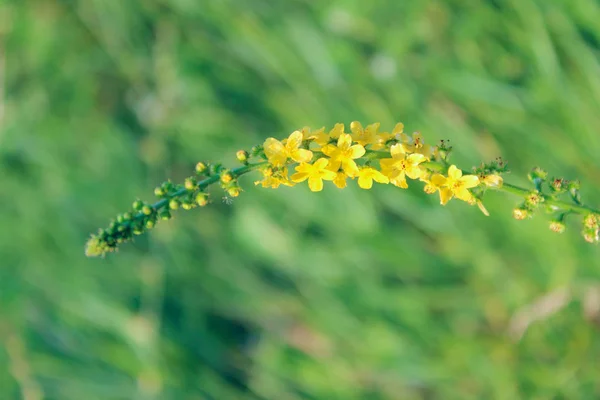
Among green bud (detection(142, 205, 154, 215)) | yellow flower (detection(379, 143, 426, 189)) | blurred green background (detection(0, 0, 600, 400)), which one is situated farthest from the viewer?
blurred green background (detection(0, 0, 600, 400))

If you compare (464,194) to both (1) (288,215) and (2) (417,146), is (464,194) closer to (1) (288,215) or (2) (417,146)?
(2) (417,146)

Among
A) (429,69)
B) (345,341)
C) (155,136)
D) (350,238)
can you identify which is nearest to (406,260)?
(350,238)

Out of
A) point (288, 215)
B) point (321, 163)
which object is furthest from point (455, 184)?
point (288, 215)

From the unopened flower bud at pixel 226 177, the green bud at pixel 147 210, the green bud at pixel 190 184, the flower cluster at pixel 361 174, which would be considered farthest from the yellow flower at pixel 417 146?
the green bud at pixel 147 210

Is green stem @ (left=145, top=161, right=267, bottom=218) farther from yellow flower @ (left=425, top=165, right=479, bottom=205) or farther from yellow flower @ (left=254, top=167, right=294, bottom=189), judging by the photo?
yellow flower @ (left=425, top=165, right=479, bottom=205)

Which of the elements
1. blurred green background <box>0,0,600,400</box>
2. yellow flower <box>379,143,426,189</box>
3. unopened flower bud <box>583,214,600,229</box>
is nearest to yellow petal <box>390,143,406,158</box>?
yellow flower <box>379,143,426,189</box>

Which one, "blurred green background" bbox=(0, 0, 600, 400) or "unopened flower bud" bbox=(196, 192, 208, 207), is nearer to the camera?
"unopened flower bud" bbox=(196, 192, 208, 207)

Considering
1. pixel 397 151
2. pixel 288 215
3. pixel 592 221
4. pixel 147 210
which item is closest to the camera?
pixel 592 221

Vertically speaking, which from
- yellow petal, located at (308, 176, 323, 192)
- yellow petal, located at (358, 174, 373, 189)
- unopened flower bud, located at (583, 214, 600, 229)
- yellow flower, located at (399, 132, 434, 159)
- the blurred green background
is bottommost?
unopened flower bud, located at (583, 214, 600, 229)
